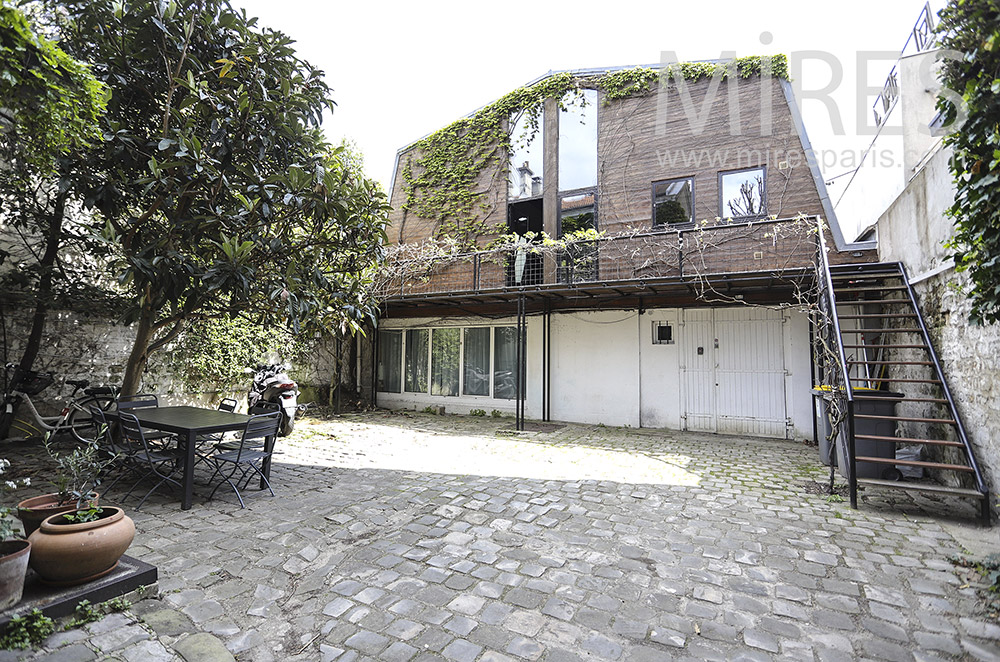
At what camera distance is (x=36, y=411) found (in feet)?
21.6

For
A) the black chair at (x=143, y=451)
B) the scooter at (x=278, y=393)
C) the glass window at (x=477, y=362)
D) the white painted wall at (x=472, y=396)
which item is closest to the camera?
the black chair at (x=143, y=451)

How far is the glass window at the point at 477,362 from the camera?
11.0 meters

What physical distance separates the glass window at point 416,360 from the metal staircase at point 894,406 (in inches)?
330

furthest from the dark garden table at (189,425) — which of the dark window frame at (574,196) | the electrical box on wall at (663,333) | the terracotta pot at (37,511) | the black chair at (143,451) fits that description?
Answer: the dark window frame at (574,196)

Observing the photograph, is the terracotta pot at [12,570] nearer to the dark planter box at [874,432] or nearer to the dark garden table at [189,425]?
the dark garden table at [189,425]

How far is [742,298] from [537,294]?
3.72 metres

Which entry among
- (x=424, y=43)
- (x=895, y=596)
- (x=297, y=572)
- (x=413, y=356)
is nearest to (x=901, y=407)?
(x=895, y=596)

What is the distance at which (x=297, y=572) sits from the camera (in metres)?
3.08

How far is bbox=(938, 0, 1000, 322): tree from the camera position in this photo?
2500 mm

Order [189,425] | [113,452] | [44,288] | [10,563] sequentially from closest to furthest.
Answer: [10,563] < [189,425] < [113,452] < [44,288]

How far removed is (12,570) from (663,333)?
8.85 metres

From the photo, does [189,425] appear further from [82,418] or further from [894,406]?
[894,406]

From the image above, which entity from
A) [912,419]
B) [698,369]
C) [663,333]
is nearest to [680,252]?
[663,333]

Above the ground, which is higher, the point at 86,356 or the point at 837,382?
the point at 86,356
